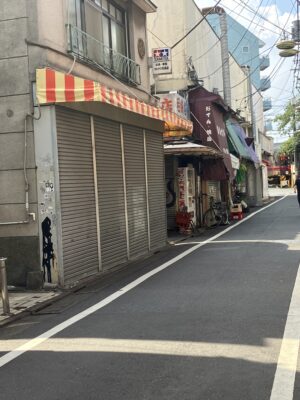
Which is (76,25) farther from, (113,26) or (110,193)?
(110,193)

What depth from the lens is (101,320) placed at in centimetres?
689

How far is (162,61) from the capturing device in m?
17.6

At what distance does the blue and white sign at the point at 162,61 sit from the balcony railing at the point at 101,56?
3271 mm

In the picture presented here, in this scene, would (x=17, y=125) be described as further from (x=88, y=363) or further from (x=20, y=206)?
(x=88, y=363)

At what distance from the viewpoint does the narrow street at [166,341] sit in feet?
14.8

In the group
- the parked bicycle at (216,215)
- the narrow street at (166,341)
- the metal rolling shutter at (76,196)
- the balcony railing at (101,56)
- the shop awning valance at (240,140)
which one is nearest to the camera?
the narrow street at (166,341)

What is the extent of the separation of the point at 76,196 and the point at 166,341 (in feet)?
15.6

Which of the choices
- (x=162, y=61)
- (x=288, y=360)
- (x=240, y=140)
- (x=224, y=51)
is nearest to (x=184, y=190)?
(x=162, y=61)

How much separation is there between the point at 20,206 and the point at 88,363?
190 inches

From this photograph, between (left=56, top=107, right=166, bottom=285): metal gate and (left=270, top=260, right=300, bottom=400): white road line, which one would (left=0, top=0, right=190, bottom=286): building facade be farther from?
(left=270, top=260, right=300, bottom=400): white road line

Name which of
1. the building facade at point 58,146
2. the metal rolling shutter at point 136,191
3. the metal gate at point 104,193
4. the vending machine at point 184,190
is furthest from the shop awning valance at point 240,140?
the building facade at point 58,146

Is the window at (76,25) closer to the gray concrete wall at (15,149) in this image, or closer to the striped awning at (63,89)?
the gray concrete wall at (15,149)

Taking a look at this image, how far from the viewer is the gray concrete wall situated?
928 centimetres

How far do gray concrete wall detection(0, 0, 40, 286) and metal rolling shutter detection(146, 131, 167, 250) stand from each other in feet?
17.0
